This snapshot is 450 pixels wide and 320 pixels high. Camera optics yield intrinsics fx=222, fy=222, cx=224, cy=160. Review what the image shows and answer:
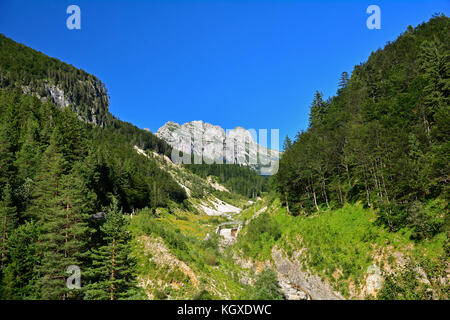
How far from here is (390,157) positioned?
32.4 m

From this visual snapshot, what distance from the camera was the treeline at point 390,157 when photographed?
26906 millimetres

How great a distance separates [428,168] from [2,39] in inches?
11309

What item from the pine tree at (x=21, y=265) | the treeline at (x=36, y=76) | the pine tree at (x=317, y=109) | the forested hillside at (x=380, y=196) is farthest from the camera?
the treeline at (x=36, y=76)

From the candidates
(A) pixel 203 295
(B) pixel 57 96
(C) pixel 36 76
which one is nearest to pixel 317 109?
(A) pixel 203 295

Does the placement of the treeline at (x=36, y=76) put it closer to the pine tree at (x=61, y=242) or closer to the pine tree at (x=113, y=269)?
the pine tree at (x=61, y=242)

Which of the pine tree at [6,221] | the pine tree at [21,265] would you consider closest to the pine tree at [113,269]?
the pine tree at [21,265]

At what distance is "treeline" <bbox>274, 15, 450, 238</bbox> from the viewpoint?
2691 centimetres

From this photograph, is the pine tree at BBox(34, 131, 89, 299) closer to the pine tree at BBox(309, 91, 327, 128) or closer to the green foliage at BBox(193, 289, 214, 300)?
the green foliage at BBox(193, 289, 214, 300)

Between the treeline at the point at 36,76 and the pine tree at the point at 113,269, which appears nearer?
the pine tree at the point at 113,269

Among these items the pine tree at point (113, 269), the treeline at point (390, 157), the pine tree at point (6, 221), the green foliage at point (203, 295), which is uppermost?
the treeline at point (390, 157)
